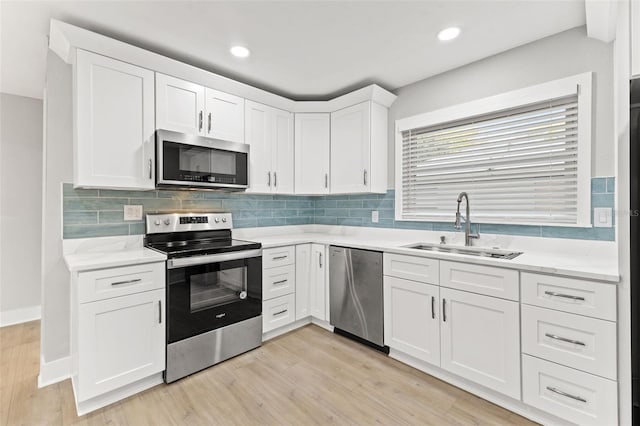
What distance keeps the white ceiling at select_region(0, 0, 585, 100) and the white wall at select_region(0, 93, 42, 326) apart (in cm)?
62

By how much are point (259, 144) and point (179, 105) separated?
815mm

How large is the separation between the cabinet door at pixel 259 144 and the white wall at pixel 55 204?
53.9 inches

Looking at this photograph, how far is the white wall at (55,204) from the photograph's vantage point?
211 cm

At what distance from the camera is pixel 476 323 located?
189cm

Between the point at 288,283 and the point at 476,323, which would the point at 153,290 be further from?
the point at 476,323

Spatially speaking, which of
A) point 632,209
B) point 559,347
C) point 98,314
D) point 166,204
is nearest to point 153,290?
point 98,314

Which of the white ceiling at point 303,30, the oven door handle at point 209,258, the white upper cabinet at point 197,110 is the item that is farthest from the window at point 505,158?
the white upper cabinet at point 197,110

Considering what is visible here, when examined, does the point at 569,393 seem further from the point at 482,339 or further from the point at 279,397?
the point at 279,397

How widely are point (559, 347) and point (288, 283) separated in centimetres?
205

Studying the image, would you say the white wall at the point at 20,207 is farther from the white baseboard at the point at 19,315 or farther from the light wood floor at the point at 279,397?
the light wood floor at the point at 279,397

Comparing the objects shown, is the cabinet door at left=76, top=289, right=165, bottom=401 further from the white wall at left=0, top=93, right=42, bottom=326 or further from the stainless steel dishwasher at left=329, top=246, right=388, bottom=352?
the white wall at left=0, top=93, right=42, bottom=326

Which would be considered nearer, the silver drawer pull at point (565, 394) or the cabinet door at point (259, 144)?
the silver drawer pull at point (565, 394)

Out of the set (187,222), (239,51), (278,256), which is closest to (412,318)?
(278,256)

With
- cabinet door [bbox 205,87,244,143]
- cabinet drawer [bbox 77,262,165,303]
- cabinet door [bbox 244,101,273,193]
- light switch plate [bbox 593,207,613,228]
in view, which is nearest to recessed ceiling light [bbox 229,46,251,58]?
cabinet door [bbox 205,87,244,143]
